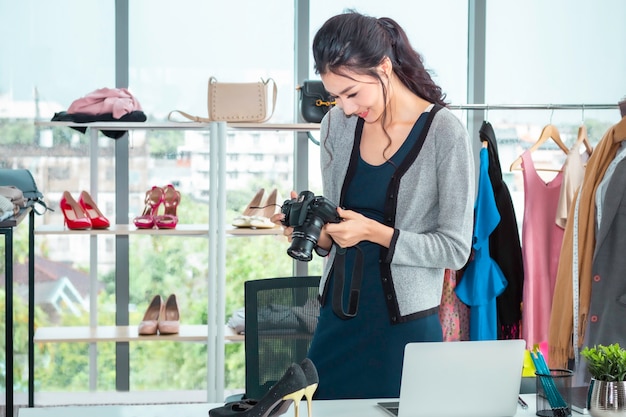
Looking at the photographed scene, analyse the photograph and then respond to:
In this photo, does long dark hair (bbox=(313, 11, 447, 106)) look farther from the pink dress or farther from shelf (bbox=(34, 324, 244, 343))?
shelf (bbox=(34, 324, 244, 343))

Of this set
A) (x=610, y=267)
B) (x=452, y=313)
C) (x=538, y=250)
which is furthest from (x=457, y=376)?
(x=538, y=250)

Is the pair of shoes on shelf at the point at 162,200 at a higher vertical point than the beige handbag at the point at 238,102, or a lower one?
lower

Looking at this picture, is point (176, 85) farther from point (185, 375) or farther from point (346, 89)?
point (346, 89)

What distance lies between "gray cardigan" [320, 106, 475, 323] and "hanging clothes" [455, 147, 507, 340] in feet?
4.31

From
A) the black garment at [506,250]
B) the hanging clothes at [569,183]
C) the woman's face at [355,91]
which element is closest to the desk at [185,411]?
the woman's face at [355,91]

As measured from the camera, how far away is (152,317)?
13.2 ft

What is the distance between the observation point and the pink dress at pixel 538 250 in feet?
11.3

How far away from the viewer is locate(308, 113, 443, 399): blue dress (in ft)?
6.40

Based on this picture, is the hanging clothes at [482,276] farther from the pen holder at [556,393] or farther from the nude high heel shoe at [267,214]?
the pen holder at [556,393]

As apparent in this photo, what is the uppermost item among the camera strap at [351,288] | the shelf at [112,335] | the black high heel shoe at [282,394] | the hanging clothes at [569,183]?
the hanging clothes at [569,183]

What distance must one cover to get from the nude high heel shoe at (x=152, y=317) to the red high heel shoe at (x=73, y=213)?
0.53m

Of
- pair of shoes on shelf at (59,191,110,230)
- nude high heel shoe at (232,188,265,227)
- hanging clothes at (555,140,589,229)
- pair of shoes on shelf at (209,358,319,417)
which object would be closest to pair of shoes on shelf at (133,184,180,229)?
pair of shoes on shelf at (59,191,110,230)

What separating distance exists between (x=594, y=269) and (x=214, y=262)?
5.57 feet

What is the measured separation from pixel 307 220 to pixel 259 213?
2201 mm
